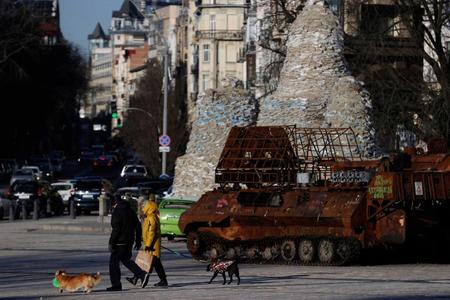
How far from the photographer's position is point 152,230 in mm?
24938

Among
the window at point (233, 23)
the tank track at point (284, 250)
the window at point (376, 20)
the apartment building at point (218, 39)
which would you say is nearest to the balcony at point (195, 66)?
the apartment building at point (218, 39)

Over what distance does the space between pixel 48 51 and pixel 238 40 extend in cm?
3124

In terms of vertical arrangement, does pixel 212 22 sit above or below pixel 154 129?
above

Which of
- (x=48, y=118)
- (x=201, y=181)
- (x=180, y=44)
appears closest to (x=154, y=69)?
(x=48, y=118)

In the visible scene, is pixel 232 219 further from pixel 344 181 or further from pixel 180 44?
pixel 180 44

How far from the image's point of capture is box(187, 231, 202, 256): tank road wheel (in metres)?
32.6

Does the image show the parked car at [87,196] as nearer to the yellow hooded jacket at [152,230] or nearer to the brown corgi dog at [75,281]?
the yellow hooded jacket at [152,230]

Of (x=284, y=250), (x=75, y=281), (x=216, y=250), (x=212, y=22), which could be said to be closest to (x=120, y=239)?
(x=75, y=281)

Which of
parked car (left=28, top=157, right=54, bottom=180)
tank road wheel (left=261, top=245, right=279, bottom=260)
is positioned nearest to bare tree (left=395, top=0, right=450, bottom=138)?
tank road wheel (left=261, top=245, right=279, bottom=260)

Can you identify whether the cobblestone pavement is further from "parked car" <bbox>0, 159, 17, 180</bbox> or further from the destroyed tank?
"parked car" <bbox>0, 159, 17, 180</bbox>

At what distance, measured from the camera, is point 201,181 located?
43875 mm

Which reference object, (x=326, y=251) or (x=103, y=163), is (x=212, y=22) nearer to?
(x=103, y=163)

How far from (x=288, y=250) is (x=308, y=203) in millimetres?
1159

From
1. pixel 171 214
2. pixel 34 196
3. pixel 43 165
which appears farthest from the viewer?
pixel 43 165
